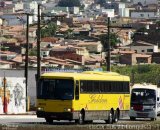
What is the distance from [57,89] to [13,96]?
57.2 feet

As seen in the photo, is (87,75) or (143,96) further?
(143,96)

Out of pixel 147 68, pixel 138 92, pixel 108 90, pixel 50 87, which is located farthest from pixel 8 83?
pixel 147 68

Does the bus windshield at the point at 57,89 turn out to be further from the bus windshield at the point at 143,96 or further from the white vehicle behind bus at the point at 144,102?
the bus windshield at the point at 143,96

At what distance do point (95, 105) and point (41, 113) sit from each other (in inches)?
187

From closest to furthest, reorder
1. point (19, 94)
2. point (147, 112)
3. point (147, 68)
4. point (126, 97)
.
Result: point (126, 97)
point (147, 112)
point (19, 94)
point (147, 68)

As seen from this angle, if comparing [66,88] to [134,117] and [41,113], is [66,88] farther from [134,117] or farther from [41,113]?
[134,117]

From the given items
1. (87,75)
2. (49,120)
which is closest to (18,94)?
(87,75)

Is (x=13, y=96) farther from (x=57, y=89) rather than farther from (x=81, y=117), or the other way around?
(x=57, y=89)

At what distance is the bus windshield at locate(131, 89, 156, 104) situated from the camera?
59.4 meters

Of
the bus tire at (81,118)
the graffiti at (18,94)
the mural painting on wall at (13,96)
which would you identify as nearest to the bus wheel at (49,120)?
the bus tire at (81,118)

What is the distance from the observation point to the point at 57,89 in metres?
44.5

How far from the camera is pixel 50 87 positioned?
146 ft

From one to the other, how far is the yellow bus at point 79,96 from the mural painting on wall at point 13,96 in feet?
35.3

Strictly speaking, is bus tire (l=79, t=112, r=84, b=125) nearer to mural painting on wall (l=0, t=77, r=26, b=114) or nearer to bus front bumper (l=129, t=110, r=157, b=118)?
bus front bumper (l=129, t=110, r=157, b=118)
